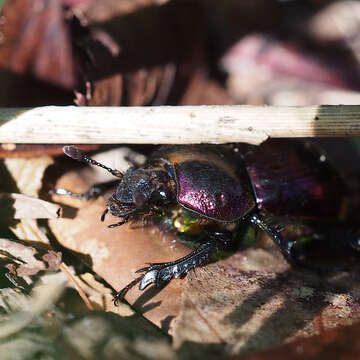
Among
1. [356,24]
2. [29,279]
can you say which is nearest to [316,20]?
[356,24]

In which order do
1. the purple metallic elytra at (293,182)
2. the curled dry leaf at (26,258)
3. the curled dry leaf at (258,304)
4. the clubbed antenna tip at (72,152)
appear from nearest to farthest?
the curled dry leaf at (258,304) → the curled dry leaf at (26,258) → the clubbed antenna tip at (72,152) → the purple metallic elytra at (293,182)

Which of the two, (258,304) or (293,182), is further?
(293,182)

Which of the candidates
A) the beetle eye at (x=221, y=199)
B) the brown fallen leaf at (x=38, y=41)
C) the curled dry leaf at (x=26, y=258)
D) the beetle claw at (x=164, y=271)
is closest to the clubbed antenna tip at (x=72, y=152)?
the curled dry leaf at (x=26, y=258)

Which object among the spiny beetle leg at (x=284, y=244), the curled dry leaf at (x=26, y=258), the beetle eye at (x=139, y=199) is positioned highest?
the beetle eye at (x=139, y=199)

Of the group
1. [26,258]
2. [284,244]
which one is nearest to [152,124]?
[26,258]

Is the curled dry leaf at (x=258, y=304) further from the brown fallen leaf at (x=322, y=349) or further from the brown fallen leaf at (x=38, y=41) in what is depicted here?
the brown fallen leaf at (x=38, y=41)

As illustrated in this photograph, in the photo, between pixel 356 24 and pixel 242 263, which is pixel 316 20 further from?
pixel 242 263

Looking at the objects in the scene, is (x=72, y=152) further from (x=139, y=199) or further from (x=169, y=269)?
(x=169, y=269)

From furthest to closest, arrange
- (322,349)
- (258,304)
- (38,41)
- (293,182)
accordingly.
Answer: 1. (38,41)
2. (293,182)
3. (258,304)
4. (322,349)
